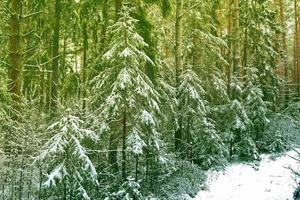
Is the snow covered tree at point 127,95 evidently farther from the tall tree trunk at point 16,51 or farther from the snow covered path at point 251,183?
the snow covered path at point 251,183

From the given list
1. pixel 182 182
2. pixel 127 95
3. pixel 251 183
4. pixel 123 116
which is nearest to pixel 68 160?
pixel 123 116

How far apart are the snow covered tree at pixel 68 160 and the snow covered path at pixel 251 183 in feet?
15.0

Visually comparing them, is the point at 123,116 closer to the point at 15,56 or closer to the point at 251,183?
the point at 15,56

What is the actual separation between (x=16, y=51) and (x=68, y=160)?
14.4 feet

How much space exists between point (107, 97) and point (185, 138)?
5.33 m

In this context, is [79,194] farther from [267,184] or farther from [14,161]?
[267,184]

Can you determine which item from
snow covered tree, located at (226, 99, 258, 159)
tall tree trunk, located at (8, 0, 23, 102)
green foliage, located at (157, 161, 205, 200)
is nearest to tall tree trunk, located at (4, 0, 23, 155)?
tall tree trunk, located at (8, 0, 23, 102)

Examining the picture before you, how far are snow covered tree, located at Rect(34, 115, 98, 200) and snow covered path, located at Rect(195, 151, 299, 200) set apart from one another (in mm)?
4568

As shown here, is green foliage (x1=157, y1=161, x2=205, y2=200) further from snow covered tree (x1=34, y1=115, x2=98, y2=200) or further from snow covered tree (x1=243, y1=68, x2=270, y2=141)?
snow covered tree (x1=243, y1=68, x2=270, y2=141)

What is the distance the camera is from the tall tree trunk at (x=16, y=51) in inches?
507

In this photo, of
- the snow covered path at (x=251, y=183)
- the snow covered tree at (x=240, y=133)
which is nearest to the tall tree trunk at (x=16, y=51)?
the snow covered path at (x=251, y=183)

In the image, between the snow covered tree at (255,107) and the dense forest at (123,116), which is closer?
the dense forest at (123,116)

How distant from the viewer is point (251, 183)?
15.2 m

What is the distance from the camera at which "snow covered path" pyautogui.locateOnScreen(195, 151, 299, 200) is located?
45.4 ft
